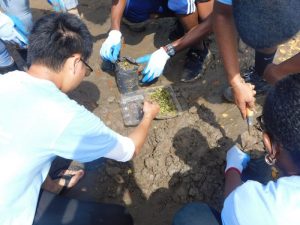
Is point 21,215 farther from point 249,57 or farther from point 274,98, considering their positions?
point 249,57

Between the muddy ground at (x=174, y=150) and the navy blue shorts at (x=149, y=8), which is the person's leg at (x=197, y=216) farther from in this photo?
the navy blue shorts at (x=149, y=8)

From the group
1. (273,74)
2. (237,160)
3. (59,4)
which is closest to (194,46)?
(273,74)

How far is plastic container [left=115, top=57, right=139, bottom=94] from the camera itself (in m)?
3.22

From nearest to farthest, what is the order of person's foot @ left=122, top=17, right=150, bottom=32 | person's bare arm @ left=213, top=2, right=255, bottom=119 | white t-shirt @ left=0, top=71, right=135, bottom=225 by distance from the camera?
white t-shirt @ left=0, top=71, right=135, bottom=225 < person's bare arm @ left=213, top=2, right=255, bottom=119 < person's foot @ left=122, top=17, right=150, bottom=32

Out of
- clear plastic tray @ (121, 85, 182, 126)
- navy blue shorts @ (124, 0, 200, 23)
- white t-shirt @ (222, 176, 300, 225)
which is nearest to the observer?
white t-shirt @ (222, 176, 300, 225)

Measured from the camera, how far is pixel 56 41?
188cm

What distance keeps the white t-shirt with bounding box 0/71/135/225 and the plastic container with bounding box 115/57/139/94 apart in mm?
1444

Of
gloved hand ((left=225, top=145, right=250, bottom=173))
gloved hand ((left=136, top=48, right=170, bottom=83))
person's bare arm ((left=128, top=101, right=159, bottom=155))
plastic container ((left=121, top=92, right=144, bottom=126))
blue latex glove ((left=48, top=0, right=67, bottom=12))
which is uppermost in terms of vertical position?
blue latex glove ((left=48, top=0, right=67, bottom=12))

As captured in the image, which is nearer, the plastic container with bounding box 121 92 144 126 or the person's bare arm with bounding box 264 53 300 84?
the person's bare arm with bounding box 264 53 300 84

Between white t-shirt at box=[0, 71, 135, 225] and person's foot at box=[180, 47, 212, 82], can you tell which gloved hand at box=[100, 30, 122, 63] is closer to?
person's foot at box=[180, 47, 212, 82]

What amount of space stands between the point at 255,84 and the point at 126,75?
3.88 feet

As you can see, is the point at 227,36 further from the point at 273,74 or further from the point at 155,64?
the point at 155,64

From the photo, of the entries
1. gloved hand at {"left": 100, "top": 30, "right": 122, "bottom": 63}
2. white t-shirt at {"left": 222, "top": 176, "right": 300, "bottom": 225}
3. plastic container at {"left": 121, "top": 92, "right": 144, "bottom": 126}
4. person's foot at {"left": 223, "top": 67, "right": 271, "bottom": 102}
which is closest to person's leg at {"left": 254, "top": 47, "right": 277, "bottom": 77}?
person's foot at {"left": 223, "top": 67, "right": 271, "bottom": 102}

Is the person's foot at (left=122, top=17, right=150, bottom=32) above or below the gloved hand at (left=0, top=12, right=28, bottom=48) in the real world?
below
